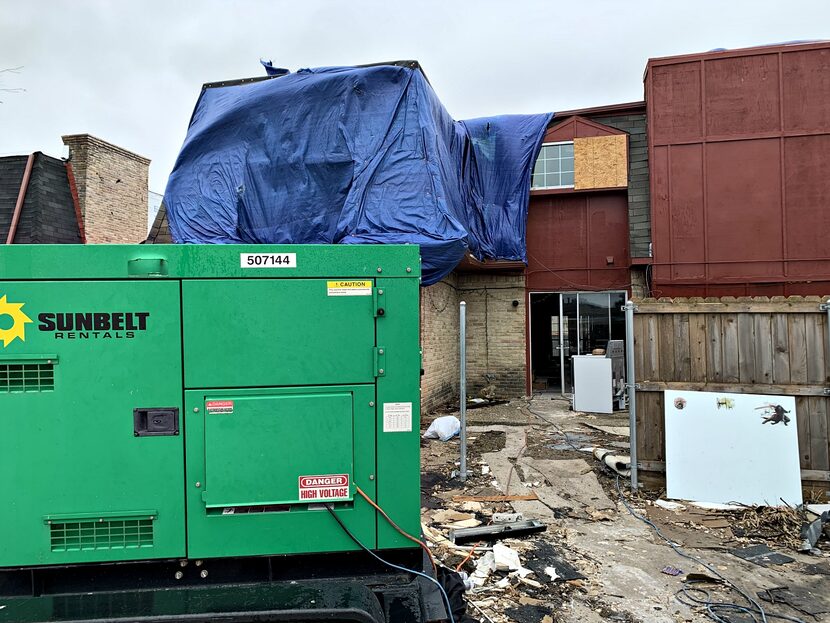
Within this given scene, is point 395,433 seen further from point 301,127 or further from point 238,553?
point 301,127

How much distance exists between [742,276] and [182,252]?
1344 cm

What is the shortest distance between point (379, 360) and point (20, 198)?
40.3 feet

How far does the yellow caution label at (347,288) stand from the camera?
258 cm

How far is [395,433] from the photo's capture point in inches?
103

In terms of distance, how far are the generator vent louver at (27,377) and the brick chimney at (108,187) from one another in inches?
486

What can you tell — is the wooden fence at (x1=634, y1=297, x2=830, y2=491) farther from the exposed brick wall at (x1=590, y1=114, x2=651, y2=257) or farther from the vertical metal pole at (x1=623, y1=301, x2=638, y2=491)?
the exposed brick wall at (x1=590, y1=114, x2=651, y2=257)

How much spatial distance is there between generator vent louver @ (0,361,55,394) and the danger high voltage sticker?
120 cm

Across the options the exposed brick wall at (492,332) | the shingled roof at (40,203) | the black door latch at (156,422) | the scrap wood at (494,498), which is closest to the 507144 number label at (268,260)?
the black door latch at (156,422)

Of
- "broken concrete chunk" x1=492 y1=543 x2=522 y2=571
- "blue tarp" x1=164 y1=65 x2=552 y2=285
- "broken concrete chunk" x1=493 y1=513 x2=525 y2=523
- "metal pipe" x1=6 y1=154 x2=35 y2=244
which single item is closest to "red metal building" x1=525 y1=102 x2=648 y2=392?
"blue tarp" x1=164 y1=65 x2=552 y2=285

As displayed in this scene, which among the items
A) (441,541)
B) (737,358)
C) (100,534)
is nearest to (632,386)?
(737,358)

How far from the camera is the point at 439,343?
1305 cm

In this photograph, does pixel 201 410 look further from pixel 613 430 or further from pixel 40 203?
pixel 40 203

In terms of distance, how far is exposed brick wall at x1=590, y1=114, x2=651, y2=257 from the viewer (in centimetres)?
1405

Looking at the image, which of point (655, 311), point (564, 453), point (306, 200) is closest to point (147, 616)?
point (306, 200)
